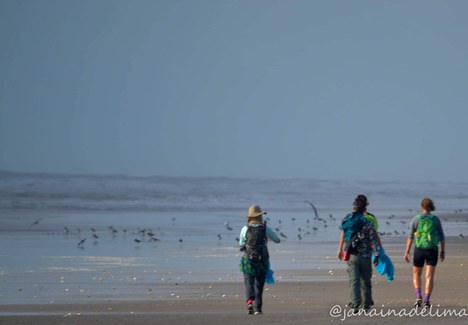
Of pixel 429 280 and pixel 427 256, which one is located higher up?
pixel 427 256

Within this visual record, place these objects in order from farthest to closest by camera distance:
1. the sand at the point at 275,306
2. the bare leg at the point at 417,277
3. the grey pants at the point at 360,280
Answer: the bare leg at the point at 417,277 < the grey pants at the point at 360,280 < the sand at the point at 275,306

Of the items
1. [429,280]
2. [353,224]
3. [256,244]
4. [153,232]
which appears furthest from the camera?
[153,232]

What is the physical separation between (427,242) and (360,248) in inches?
34.3

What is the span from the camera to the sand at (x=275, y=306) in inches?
478

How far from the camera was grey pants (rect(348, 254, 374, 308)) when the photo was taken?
1309 cm

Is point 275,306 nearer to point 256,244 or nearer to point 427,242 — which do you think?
point 256,244

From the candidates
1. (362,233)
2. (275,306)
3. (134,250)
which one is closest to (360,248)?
(362,233)

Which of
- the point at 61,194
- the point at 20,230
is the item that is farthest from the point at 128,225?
the point at 61,194

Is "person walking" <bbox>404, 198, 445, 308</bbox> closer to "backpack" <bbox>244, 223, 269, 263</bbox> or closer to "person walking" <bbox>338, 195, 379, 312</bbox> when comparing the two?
"person walking" <bbox>338, 195, 379, 312</bbox>

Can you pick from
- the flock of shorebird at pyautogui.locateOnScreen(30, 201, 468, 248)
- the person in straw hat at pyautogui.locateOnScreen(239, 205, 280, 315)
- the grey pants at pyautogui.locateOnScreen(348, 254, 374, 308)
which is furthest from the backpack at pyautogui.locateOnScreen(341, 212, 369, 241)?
the flock of shorebird at pyautogui.locateOnScreen(30, 201, 468, 248)

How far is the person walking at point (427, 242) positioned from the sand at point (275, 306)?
1.05 ft

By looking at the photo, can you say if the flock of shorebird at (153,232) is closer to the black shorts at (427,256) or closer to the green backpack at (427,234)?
the black shorts at (427,256)

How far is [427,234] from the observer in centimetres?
1344

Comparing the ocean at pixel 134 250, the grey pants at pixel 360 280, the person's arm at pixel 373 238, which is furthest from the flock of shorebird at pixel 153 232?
the person's arm at pixel 373 238
